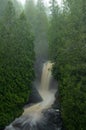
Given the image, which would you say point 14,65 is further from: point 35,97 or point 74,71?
point 74,71

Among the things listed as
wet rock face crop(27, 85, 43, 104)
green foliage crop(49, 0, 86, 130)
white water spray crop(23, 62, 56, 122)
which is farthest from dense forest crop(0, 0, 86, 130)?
wet rock face crop(27, 85, 43, 104)

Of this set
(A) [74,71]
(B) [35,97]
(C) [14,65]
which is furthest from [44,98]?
(A) [74,71]

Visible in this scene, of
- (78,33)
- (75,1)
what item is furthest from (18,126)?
(75,1)

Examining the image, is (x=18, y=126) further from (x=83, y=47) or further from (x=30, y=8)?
(x=30, y=8)

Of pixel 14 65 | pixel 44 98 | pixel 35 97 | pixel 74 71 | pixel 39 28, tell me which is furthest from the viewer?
pixel 39 28

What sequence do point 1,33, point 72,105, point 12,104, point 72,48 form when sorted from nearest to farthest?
point 72,105 → point 72,48 → point 12,104 → point 1,33

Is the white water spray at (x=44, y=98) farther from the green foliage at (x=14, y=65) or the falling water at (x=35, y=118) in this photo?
the green foliage at (x=14, y=65)

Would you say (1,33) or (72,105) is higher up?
(1,33)
